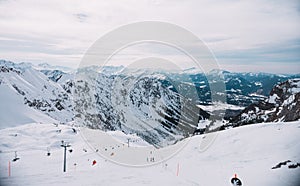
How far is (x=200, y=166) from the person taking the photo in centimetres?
1459

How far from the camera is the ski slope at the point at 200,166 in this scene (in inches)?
412

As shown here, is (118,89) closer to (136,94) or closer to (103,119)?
(136,94)

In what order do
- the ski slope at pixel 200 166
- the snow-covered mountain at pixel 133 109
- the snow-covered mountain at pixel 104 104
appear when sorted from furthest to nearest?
the snow-covered mountain at pixel 133 109 → the snow-covered mountain at pixel 104 104 → the ski slope at pixel 200 166

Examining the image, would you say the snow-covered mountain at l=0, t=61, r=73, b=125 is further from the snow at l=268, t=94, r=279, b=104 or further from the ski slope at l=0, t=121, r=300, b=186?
the snow at l=268, t=94, r=279, b=104

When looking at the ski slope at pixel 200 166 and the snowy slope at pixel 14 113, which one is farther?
the snowy slope at pixel 14 113

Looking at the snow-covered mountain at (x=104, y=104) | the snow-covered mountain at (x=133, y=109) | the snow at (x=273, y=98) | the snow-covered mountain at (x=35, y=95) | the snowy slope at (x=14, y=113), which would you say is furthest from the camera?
the snow-covered mountain at (x=133, y=109)

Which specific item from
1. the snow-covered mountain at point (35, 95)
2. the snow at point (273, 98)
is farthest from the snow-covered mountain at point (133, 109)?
the snow at point (273, 98)

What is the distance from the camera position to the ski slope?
10.5m

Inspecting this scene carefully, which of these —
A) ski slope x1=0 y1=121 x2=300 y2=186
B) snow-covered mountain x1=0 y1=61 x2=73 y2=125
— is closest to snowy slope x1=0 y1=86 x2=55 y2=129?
snow-covered mountain x1=0 y1=61 x2=73 y2=125

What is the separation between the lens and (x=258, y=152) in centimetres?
1494

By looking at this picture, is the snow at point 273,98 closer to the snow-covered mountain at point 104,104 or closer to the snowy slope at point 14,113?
the snow-covered mountain at point 104,104

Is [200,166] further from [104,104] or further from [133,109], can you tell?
[133,109]

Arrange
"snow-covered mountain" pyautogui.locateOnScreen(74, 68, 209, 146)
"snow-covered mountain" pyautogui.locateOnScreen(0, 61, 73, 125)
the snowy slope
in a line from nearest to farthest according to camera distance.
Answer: the snowy slope → "snow-covered mountain" pyautogui.locateOnScreen(0, 61, 73, 125) → "snow-covered mountain" pyautogui.locateOnScreen(74, 68, 209, 146)

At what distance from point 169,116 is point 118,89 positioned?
1431 inches
